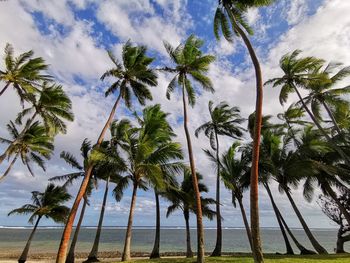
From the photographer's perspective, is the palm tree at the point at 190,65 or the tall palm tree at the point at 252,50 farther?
the palm tree at the point at 190,65

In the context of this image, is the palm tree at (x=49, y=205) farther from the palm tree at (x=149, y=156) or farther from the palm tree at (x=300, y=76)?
the palm tree at (x=300, y=76)

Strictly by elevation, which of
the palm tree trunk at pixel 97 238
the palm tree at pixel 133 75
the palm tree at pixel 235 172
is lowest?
the palm tree trunk at pixel 97 238

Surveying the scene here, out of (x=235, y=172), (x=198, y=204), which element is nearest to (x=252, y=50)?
(x=198, y=204)

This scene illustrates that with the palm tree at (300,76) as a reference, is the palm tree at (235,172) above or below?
below

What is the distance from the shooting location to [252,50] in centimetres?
1364

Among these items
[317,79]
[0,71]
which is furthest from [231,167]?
[0,71]

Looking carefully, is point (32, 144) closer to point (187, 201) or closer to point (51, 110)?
point (51, 110)

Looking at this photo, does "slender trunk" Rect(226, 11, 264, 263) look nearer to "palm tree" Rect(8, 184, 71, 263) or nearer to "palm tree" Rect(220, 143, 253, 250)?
A: "palm tree" Rect(220, 143, 253, 250)

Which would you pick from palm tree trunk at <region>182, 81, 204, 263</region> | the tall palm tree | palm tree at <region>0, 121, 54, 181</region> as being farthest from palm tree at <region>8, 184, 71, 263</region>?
the tall palm tree

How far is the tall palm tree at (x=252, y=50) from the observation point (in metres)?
11.8

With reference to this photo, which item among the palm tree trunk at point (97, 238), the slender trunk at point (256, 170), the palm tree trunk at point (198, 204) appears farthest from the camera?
the palm tree trunk at point (97, 238)

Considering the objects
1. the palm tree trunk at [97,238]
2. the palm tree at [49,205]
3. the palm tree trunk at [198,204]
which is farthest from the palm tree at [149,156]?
the palm tree at [49,205]

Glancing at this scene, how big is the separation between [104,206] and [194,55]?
1285 centimetres

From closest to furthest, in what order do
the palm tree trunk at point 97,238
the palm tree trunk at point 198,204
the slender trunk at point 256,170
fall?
the slender trunk at point 256,170 → the palm tree trunk at point 198,204 → the palm tree trunk at point 97,238
